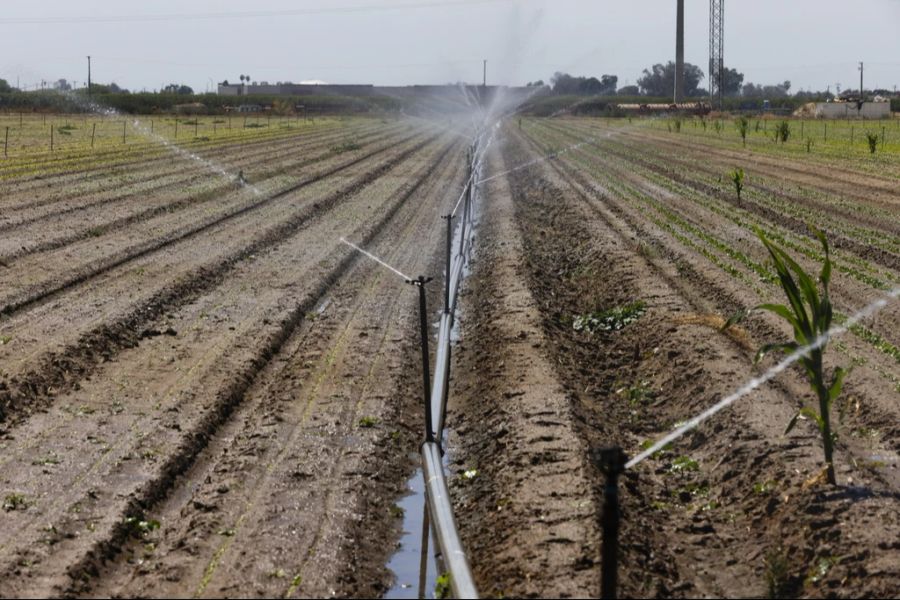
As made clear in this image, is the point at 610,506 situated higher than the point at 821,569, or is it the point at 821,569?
the point at 610,506

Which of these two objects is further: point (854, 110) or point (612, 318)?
point (854, 110)

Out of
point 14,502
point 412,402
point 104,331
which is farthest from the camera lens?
point 104,331

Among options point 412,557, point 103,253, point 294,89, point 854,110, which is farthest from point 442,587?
point 294,89

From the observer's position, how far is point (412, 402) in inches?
527

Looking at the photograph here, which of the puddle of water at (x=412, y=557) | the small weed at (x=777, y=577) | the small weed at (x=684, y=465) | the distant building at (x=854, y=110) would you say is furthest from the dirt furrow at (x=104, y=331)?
the distant building at (x=854, y=110)

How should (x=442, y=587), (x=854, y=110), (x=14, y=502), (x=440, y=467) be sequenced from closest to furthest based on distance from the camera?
1. (x=442, y=587)
2. (x=14, y=502)
3. (x=440, y=467)
4. (x=854, y=110)

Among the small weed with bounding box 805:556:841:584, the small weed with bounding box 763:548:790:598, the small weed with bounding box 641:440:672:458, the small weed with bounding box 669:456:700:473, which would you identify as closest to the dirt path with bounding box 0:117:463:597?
the small weed with bounding box 641:440:672:458

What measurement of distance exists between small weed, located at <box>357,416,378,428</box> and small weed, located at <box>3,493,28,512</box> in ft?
11.0

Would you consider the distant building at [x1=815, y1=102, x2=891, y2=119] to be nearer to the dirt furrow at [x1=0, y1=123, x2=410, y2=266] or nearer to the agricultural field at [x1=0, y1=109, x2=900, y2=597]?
the dirt furrow at [x1=0, y1=123, x2=410, y2=266]

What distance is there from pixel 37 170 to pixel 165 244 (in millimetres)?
16323

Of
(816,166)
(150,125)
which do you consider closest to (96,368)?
(816,166)

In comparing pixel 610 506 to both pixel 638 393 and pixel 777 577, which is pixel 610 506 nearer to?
pixel 777 577

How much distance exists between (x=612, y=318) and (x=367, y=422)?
18.4 ft

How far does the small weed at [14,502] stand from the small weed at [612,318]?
8.62m
